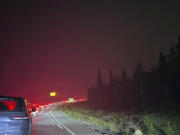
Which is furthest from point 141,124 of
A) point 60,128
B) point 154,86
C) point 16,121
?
point 154,86

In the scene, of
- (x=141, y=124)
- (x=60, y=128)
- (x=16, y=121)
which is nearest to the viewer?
(x=16, y=121)

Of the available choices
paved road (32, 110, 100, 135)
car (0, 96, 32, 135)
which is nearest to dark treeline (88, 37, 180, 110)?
paved road (32, 110, 100, 135)

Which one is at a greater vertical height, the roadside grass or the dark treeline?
the dark treeline

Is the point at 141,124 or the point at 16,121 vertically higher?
the point at 16,121

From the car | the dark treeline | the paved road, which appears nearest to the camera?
the car

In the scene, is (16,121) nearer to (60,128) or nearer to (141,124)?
(60,128)

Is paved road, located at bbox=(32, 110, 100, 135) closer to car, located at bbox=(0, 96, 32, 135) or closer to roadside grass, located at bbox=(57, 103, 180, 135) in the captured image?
roadside grass, located at bbox=(57, 103, 180, 135)

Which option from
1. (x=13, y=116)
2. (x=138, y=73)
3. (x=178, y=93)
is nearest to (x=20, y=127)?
(x=13, y=116)

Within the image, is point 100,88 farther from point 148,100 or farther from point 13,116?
point 13,116

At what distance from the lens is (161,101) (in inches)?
3878

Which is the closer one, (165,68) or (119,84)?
(165,68)

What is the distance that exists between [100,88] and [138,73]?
7568 centimetres

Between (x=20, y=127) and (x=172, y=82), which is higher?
(x=172, y=82)

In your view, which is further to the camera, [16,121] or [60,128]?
[60,128]
